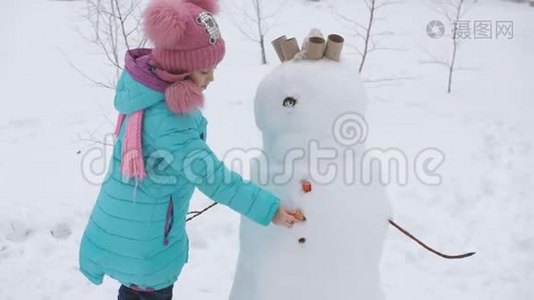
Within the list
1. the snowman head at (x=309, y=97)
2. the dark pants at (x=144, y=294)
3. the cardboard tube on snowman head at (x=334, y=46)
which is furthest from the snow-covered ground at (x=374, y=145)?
the cardboard tube on snowman head at (x=334, y=46)

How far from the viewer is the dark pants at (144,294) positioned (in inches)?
82.4

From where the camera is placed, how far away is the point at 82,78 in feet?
21.5

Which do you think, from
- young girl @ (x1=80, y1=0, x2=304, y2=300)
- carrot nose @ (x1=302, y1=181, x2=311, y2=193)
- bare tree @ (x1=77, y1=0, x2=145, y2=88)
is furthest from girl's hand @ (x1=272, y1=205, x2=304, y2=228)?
bare tree @ (x1=77, y1=0, x2=145, y2=88)

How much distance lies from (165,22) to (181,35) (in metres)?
0.06

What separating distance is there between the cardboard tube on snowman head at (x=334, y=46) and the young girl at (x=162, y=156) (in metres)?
0.37

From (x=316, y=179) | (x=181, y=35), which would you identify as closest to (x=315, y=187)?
(x=316, y=179)

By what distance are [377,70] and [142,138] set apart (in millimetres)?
5609

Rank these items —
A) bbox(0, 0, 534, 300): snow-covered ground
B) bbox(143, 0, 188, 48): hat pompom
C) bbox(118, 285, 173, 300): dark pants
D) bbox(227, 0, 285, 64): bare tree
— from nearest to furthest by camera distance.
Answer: bbox(143, 0, 188, 48): hat pompom, bbox(118, 285, 173, 300): dark pants, bbox(0, 0, 534, 300): snow-covered ground, bbox(227, 0, 285, 64): bare tree

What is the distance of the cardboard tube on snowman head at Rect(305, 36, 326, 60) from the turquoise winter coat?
0.43 metres

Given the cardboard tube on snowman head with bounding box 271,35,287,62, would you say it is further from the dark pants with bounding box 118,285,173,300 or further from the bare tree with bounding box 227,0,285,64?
the bare tree with bounding box 227,0,285,64

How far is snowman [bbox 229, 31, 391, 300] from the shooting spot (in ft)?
6.21

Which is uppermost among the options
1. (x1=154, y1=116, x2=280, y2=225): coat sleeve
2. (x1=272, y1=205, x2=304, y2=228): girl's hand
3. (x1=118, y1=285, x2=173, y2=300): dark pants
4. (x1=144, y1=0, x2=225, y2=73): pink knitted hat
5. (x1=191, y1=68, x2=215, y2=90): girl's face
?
(x1=144, y1=0, x2=225, y2=73): pink knitted hat

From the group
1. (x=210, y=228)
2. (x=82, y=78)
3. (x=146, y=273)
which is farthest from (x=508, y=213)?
(x=82, y=78)

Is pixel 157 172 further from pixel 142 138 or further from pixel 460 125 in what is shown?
pixel 460 125
